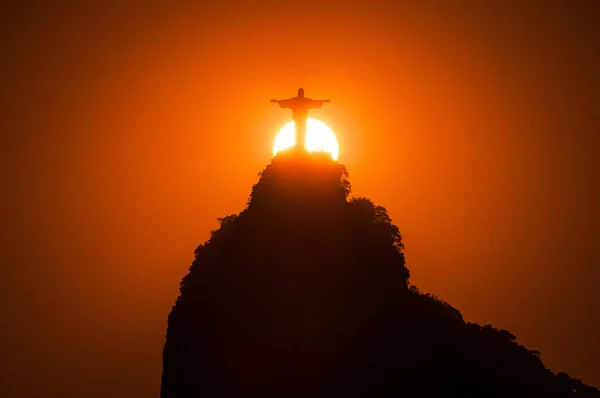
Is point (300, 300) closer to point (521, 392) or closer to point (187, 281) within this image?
point (187, 281)

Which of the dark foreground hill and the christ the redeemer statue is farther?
the christ the redeemer statue

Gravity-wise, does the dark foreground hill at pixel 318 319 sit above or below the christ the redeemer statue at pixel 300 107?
below

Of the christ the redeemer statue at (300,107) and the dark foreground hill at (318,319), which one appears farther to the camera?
the christ the redeemer statue at (300,107)

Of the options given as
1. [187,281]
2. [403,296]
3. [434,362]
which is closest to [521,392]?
[434,362]

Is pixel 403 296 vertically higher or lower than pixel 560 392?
higher

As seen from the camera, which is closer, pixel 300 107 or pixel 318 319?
pixel 318 319

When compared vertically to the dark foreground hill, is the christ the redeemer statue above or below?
above

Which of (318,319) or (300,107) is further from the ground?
(300,107)

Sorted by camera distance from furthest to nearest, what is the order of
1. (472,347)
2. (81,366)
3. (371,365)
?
1. (81,366)
2. (472,347)
3. (371,365)
